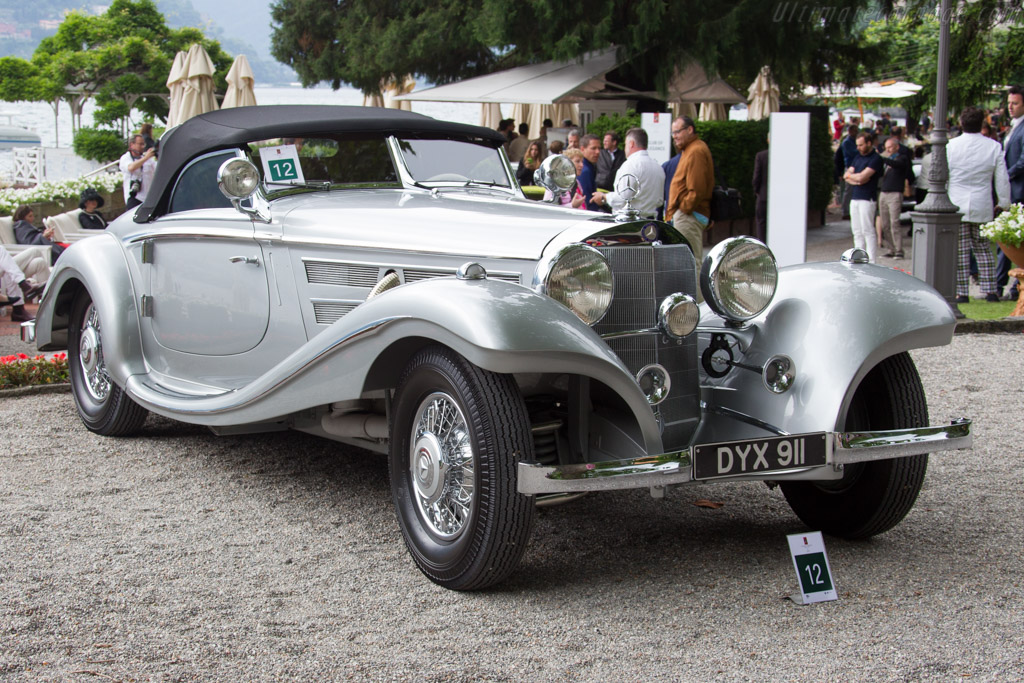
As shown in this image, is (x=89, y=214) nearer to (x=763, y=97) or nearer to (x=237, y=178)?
(x=237, y=178)

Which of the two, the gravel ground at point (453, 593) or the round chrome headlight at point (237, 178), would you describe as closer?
the gravel ground at point (453, 593)

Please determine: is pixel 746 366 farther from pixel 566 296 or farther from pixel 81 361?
pixel 81 361

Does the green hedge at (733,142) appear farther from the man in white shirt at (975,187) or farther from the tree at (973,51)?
the man in white shirt at (975,187)

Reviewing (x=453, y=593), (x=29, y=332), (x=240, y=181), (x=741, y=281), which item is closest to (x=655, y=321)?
(x=741, y=281)

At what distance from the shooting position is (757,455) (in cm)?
339

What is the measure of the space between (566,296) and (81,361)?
360cm

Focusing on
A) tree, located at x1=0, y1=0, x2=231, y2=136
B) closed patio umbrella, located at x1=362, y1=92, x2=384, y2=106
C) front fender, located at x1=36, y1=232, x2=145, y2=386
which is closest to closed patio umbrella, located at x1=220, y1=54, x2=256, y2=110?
closed patio umbrella, located at x1=362, y1=92, x2=384, y2=106

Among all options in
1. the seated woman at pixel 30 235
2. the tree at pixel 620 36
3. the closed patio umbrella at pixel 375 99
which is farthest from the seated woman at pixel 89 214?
the closed patio umbrella at pixel 375 99

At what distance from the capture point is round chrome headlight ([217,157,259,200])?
446 cm

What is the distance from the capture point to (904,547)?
397 centimetres

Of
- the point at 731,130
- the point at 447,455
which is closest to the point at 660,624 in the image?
the point at 447,455

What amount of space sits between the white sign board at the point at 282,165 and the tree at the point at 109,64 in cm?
3726

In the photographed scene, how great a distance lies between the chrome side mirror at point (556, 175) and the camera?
17.4 ft

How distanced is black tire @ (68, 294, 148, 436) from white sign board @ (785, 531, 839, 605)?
371cm
